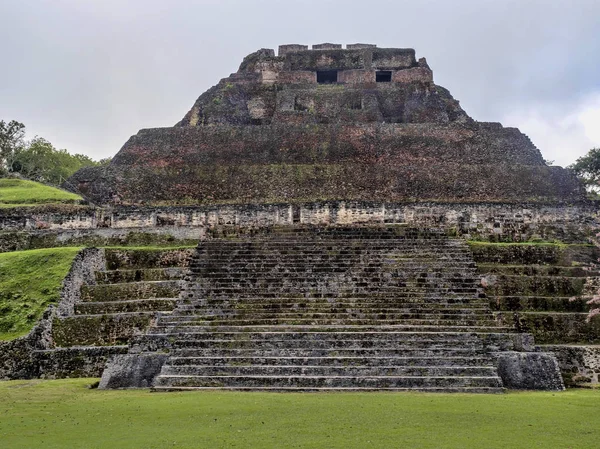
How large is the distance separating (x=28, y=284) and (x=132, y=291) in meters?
2.48

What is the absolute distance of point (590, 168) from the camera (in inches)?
1207

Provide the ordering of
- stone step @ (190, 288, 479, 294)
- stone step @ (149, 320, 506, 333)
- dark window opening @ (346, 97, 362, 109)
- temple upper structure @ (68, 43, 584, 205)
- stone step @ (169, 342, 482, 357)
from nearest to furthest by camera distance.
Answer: stone step @ (169, 342, 482, 357)
stone step @ (149, 320, 506, 333)
stone step @ (190, 288, 479, 294)
temple upper structure @ (68, 43, 584, 205)
dark window opening @ (346, 97, 362, 109)

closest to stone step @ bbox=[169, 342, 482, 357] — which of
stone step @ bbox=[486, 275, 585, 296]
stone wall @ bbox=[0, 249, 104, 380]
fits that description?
stone step @ bbox=[486, 275, 585, 296]

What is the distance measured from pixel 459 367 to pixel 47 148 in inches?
1240

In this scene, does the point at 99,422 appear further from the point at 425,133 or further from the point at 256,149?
the point at 425,133

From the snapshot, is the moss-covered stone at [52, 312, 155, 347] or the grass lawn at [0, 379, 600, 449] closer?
the grass lawn at [0, 379, 600, 449]

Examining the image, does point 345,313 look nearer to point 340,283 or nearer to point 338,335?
point 338,335

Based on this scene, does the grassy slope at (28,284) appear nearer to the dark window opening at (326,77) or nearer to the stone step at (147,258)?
the stone step at (147,258)

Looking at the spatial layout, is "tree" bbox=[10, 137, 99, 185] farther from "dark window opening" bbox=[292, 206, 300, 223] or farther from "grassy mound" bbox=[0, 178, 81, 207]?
"dark window opening" bbox=[292, 206, 300, 223]

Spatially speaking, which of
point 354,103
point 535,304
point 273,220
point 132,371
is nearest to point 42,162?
point 354,103

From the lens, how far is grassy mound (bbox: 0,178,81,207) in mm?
21453

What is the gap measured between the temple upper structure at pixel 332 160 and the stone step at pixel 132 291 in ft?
22.3

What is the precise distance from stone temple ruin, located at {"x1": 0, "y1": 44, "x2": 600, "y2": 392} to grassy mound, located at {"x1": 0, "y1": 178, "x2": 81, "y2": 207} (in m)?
1.02

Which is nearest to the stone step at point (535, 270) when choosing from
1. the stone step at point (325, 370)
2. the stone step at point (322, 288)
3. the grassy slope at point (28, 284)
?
the stone step at point (322, 288)
